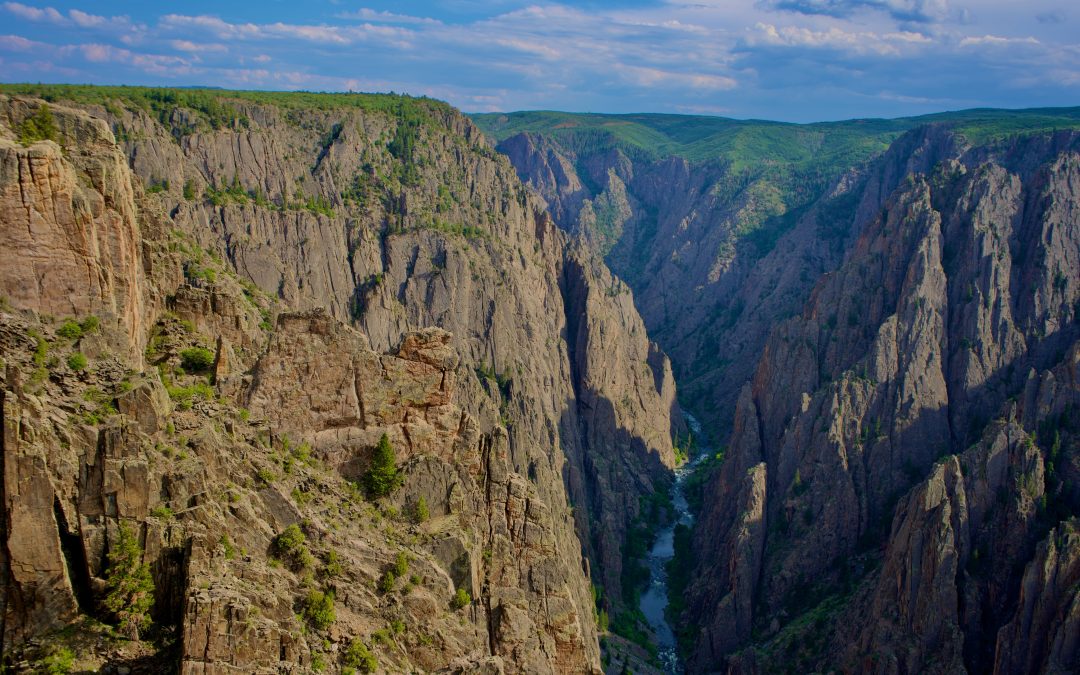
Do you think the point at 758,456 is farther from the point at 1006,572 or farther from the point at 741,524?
the point at 1006,572

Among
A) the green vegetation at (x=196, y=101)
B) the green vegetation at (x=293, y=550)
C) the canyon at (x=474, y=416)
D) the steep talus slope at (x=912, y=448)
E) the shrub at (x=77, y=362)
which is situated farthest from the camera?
the green vegetation at (x=196, y=101)

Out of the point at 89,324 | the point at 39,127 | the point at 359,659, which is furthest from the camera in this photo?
the point at 39,127

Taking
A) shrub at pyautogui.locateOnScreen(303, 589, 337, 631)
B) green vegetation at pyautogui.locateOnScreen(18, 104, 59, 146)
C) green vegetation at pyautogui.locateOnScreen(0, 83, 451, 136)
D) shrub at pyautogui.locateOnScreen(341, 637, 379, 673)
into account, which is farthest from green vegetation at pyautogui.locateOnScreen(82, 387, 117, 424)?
green vegetation at pyautogui.locateOnScreen(0, 83, 451, 136)

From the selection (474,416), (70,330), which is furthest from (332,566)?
(474,416)

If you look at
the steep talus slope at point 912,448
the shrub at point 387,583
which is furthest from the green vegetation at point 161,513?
the steep talus slope at point 912,448

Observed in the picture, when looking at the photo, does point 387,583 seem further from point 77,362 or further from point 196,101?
point 196,101

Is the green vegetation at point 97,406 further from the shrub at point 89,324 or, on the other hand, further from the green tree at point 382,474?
the green tree at point 382,474
